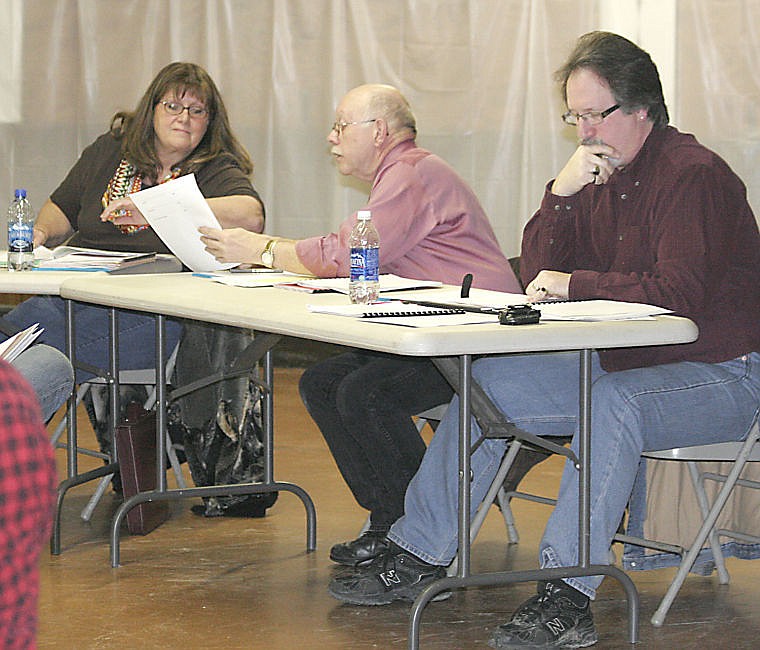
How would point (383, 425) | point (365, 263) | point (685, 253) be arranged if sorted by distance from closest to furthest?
1. point (685, 253)
2. point (365, 263)
3. point (383, 425)

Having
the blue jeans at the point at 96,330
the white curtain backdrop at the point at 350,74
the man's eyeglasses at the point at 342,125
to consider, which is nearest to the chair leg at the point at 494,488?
the man's eyeglasses at the point at 342,125

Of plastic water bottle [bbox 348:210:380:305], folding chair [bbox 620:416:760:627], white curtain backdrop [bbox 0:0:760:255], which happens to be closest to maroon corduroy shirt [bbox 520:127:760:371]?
folding chair [bbox 620:416:760:627]

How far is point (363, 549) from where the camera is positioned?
9.97 ft

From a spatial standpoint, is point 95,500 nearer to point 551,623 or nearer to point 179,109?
point 179,109

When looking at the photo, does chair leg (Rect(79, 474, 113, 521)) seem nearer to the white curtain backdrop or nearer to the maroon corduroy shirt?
the maroon corduroy shirt

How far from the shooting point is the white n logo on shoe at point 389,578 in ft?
9.32

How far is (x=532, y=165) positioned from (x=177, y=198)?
9.43 feet

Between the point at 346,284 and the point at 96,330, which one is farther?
the point at 96,330

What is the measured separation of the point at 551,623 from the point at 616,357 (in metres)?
0.54

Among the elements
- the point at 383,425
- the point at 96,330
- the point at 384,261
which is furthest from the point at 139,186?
the point at 383,425

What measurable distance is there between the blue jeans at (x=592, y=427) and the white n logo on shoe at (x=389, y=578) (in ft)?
0.25

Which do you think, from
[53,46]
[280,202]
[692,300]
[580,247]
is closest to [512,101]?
[280,202]

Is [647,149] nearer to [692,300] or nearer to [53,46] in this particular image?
[692,300]

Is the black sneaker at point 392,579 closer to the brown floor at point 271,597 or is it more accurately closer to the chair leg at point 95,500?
the brown floor at point 271,597
